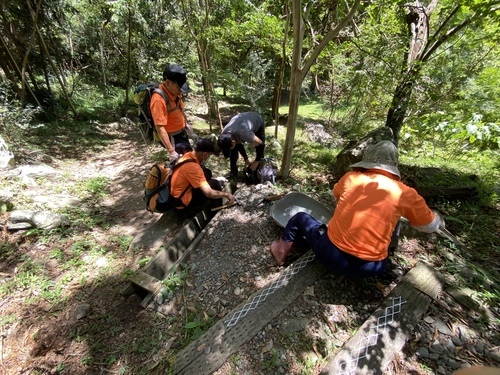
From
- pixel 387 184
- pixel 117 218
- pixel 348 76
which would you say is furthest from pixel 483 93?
pixel 117 218

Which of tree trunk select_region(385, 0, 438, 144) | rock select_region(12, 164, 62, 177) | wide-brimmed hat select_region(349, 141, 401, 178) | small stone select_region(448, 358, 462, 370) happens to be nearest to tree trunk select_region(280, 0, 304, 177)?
wide-brimmed hat select_region(349, 141, 401, 178)

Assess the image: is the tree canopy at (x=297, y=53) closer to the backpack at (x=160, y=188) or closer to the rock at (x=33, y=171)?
the backpack at (x=160, y=188)

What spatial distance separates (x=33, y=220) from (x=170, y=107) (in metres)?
2.41

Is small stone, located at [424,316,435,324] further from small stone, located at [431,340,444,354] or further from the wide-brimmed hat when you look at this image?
the wide-brimmed hat

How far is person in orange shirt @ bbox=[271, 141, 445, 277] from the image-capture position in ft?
6.51

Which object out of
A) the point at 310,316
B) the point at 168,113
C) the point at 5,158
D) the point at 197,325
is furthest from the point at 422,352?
the point at 5,158

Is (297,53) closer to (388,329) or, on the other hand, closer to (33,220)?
(388,329)

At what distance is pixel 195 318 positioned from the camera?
7.46 ft

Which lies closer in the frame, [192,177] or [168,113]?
[192,177]

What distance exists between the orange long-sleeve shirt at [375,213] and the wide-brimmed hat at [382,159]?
0.11 meters

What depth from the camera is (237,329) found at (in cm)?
203

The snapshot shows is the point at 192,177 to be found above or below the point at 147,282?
above

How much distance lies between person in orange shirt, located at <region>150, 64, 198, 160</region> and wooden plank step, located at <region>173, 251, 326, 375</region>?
220 centimetres

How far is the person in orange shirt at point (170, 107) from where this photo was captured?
324 centimetres
